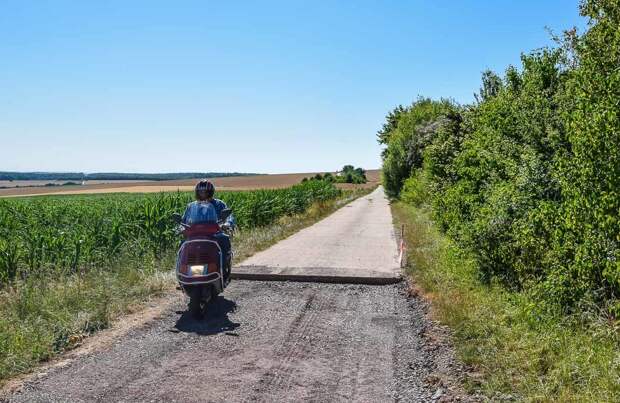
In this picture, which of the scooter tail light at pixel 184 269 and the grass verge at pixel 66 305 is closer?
the grass verge at pixel 66 305

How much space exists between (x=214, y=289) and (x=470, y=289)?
436 centimetres

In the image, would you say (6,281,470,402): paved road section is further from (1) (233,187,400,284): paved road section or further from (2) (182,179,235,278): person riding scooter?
(1) (233,187,400,284): paved road section

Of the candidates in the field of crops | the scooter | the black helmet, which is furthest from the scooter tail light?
the field of crops

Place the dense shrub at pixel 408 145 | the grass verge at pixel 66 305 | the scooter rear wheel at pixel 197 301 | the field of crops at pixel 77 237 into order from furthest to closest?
the dense shrub at pixel 408 145, the field of crops at pixel 77 237, the scooter rear wheel at pixel 197 301, the grass verge at pixel 66 305

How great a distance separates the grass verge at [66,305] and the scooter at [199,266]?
1.15 meters

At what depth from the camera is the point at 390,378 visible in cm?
539

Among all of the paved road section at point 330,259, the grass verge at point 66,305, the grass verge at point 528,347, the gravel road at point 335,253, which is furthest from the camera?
the gravel road at point 335,253

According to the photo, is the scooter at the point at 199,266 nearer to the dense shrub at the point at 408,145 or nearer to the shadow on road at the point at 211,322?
the shadow on road at the point at 211,322

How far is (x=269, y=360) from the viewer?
5844mm

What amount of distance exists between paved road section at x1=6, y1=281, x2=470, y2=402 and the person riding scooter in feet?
3.40

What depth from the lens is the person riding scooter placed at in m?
7.98

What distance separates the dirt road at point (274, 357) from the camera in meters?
4.96

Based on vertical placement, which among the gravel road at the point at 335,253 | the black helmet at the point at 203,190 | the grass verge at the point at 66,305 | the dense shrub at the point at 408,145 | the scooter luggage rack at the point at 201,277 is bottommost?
the gravel road at the point at 335,253

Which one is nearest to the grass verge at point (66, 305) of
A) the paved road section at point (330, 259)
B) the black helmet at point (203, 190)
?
the black helmet at point (203, 190)
